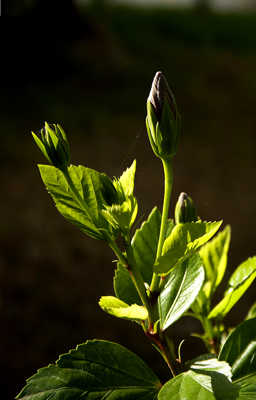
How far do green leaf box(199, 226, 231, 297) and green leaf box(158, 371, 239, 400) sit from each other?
140 mm

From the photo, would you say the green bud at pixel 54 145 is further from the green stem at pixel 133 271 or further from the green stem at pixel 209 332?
the green stem at pixel 209 332

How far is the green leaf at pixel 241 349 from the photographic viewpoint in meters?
0.31

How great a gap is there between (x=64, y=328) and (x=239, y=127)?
2235mm

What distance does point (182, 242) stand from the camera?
29cm

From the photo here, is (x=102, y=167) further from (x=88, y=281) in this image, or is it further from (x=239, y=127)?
(x=239, y=127)

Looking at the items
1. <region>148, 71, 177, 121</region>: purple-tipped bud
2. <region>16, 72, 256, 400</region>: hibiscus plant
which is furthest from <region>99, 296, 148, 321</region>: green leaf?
<region>148, 71, 177, 121</region>: purple-tipped bud

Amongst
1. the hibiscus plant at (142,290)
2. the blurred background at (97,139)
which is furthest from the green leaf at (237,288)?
the blurred background at (97,139)

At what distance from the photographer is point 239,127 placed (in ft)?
11.8

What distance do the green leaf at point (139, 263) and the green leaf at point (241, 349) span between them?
0.06m

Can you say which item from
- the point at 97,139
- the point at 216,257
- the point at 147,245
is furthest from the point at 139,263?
the point at 97,139

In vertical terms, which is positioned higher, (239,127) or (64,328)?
(239,127)

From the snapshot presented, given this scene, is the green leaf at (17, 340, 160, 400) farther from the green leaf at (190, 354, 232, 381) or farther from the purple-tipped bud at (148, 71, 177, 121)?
the purple-tipped bud at (148, 71, 177, 121)

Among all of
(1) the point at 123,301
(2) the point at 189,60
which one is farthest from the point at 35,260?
(2) the point at 189,60

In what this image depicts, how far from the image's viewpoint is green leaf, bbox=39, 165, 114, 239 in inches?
11.8
